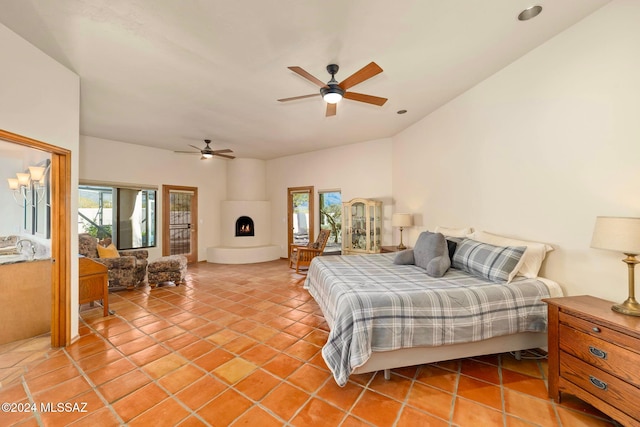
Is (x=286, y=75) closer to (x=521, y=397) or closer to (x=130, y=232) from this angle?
(x=521, y=397)

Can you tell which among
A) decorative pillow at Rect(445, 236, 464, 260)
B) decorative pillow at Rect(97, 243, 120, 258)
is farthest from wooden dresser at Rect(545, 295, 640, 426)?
decorative pillow at Rect(97, 243, 120, 258)

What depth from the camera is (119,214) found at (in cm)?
571

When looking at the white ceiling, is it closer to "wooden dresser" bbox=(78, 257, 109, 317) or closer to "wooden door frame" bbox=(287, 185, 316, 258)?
"wooden dresser" bbox=(78, 257, 109, 317)

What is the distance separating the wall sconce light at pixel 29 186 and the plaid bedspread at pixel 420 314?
129 inches

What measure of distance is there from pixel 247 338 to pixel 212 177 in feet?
17.8

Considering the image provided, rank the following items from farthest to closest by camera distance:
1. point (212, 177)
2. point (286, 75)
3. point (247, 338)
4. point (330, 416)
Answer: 1. point (212, 177)
2. point (286, 75)
3. point (247, 338)
4. point (330, 416)

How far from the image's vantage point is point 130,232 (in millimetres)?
5867

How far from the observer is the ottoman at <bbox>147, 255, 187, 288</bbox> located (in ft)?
14.5

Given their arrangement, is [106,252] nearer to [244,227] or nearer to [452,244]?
[244,227]

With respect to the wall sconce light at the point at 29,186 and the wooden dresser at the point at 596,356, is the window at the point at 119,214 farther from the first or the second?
the wooden dresser at the point at 596,356

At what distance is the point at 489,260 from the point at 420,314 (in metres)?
1.05

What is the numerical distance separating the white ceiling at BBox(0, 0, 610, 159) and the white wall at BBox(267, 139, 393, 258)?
175 centimetres

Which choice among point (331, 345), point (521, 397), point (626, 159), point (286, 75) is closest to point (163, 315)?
point (331, 345)

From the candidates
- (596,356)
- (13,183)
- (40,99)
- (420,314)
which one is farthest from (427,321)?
(13,183)
